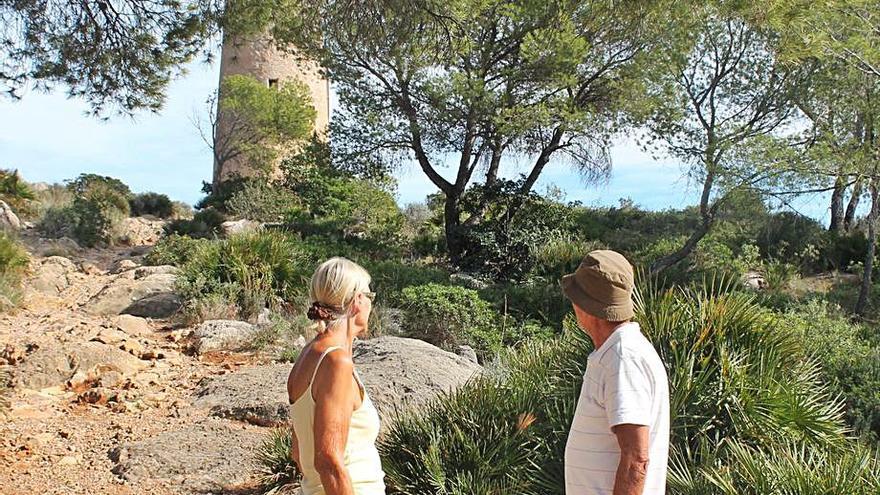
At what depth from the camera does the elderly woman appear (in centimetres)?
269

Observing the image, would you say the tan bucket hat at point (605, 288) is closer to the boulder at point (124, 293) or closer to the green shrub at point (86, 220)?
the boulder at point (124, 293)

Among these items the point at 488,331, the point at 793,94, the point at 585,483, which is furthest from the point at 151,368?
the point at 793,94

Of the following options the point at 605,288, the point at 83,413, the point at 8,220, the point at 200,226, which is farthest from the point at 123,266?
the point at 605,288

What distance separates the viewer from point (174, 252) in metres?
15.8

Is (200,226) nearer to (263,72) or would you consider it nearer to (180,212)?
(180,212)

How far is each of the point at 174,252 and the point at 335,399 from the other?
13950 millimetres

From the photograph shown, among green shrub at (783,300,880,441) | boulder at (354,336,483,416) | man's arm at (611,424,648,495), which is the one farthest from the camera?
green shrub at (783,300,880,441)

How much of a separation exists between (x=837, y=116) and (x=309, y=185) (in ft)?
47.7

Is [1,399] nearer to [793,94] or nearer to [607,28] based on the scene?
[607,28]

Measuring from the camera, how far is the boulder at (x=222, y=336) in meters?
9.65

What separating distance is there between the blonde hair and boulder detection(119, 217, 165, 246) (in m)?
19.2

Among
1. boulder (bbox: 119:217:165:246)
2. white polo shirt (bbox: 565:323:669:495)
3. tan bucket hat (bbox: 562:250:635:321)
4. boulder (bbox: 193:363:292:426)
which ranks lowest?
boulder (bbox: 193:363:292:426)

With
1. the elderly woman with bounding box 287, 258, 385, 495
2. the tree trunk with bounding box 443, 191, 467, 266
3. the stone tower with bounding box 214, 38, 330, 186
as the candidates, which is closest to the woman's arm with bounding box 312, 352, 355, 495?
the elderly woman with bounding box 287, 258, 385, 495

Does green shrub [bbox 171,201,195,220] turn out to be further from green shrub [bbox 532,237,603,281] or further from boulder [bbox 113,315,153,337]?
boulder [bbox 113,315,153,337]
